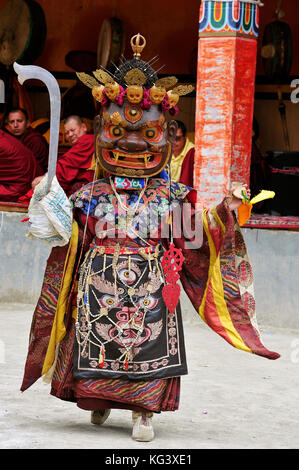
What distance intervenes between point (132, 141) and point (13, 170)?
4.40 meters

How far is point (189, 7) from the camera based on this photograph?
10.8 m

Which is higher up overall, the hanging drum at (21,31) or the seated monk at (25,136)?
the hanging drum at (21,31)

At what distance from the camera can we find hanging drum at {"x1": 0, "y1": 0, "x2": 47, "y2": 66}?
10.8 meters

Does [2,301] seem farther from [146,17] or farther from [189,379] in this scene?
[146,17]

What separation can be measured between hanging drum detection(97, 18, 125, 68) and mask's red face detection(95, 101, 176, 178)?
19.6 ft

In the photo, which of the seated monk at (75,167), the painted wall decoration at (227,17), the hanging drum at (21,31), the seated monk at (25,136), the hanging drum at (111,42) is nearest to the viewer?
the painted wall decoration at (227,17)

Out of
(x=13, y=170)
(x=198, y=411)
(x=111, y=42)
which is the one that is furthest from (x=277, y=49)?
(x=198, y=411)

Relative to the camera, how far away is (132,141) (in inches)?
181

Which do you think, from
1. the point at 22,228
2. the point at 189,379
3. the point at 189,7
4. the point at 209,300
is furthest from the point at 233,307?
the point at 189,7

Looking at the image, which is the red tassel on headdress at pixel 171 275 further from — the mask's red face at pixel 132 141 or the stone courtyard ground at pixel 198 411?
the stone courtyard ground at pixel 198 411

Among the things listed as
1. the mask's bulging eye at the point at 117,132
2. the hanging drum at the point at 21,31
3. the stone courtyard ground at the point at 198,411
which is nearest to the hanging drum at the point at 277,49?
the hanging drum at the point at 21,31

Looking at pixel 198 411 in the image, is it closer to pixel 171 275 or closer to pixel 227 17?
pixel 171 275

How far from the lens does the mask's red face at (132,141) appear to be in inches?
182

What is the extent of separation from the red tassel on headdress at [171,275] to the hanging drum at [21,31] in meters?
6.77
